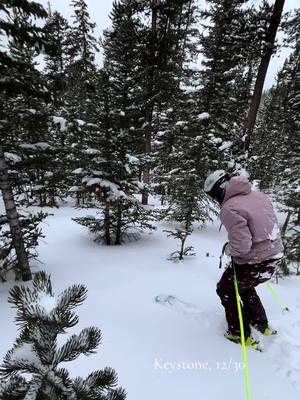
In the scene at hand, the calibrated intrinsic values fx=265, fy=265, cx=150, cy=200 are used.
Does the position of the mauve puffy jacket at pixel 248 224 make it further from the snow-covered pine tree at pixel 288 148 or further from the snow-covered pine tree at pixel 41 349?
the snow-covered pine tree at pixel 288 148

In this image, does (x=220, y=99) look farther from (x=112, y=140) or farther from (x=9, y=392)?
(x=9, y=392)

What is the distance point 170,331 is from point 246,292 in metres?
1.37

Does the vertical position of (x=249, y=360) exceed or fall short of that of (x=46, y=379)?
it falls short

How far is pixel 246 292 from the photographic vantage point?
13.2 feet

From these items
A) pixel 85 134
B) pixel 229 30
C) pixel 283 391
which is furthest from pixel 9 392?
pixel 229 30

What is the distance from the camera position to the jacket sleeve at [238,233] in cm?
351

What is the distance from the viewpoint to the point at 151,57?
13.3 m

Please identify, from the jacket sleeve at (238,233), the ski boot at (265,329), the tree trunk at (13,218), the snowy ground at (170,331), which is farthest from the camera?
the tree trunk at (13,218)

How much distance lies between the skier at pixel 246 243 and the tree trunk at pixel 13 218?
4305 millimetres

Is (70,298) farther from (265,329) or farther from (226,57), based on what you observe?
(226,57)

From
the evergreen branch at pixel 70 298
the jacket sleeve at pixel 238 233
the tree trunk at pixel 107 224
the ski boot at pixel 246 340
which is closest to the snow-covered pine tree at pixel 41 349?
the evergreen branch at pixel 70 298

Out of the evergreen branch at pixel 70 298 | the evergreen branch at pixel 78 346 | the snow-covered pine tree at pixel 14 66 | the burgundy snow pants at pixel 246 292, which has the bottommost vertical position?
the burgundy snow pants at pixel 246 292

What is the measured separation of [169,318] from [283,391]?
77.0 inches

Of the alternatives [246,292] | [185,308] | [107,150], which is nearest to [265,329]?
[246,292]
